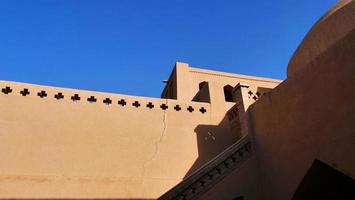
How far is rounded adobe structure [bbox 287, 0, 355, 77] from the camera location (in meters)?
7.84

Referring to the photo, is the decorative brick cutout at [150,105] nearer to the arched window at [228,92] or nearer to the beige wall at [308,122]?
the beige wall at [308,122]

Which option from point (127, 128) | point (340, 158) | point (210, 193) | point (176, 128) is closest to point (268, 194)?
point (210, 193)

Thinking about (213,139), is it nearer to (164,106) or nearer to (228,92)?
(164,106)

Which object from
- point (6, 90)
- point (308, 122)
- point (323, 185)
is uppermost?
point (6, 90)

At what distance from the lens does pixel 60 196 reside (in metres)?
8.04

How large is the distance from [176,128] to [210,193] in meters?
3.28

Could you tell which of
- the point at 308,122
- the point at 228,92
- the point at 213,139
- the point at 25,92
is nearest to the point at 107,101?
the point at 25,92

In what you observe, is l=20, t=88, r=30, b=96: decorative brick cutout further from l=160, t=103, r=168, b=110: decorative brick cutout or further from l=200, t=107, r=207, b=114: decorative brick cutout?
l=200, t=107, r=207, b=114: decorative brick cutout

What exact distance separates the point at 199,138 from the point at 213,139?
41cm

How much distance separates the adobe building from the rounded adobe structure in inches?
1.1

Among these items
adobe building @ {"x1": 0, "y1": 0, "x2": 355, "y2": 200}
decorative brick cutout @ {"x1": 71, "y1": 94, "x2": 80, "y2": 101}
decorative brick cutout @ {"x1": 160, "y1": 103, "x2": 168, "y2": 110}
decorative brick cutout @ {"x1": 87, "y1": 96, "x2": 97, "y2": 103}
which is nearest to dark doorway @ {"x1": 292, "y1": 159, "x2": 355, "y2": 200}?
adobe building @ {"x1": 0, "y1": 0, "x2": 355, "y2": 200}

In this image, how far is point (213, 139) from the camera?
1005 cm

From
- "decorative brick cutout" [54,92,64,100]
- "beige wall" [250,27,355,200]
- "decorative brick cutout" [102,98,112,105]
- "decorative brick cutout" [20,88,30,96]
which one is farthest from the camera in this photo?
"decorative brick cutout" [102,98,112,105]

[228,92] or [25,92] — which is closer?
[25,92]
